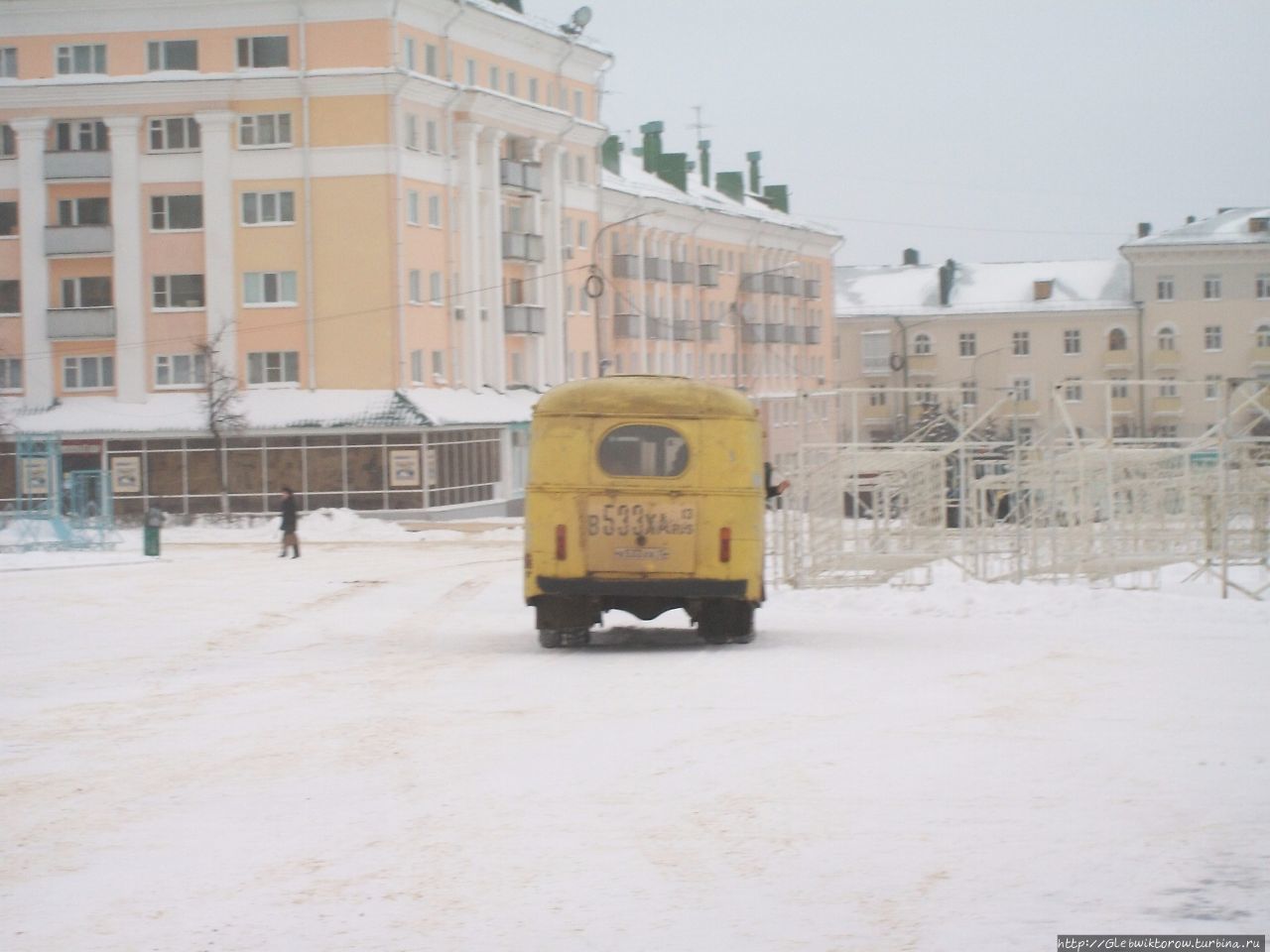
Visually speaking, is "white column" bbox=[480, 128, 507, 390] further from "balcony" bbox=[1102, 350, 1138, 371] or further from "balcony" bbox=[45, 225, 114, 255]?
"balcony" bbox=[1102, 350, 1138, 371]

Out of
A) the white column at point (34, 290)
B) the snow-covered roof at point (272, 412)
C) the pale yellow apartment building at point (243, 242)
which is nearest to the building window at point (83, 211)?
the pale yellow apartment building at point (243, 242)

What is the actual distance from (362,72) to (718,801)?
52.3m

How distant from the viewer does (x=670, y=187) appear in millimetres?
93625

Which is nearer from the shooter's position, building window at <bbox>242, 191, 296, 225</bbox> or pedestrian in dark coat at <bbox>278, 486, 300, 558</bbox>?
pedestrian in dark coat at <bbox>278, 486, 300, 558</bbox>

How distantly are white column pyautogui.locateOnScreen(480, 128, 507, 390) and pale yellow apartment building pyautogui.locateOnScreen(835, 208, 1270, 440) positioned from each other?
3269cm

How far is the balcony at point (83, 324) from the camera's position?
62656 mm

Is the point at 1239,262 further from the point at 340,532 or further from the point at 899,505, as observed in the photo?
the point at 899,505

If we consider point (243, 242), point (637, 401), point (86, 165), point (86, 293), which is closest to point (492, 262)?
point (243, 242)

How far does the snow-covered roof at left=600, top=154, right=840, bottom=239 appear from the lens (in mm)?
Answer: 85812

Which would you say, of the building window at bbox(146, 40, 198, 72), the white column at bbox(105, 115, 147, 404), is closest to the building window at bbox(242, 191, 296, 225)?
the white column at bbox(105, 115, 147, 404)

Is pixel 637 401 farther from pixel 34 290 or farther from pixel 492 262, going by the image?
pixel 492 262

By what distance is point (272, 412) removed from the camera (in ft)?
200

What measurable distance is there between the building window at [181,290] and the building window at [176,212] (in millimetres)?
1535

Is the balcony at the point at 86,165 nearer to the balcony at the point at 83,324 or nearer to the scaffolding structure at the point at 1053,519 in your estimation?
the balcony at the point at 83,324
